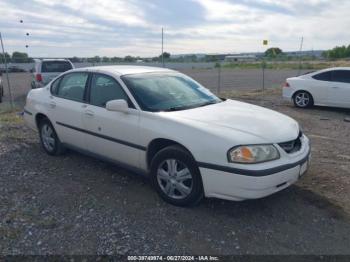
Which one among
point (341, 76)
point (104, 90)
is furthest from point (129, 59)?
point (104, 90)

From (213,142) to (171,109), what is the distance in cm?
92

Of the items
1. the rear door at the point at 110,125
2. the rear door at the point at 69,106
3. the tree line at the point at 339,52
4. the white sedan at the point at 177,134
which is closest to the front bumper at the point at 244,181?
the white sedan at the point at 177,134

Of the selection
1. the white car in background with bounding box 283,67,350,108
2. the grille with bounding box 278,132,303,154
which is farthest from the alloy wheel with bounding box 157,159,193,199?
the white car in background with bounding box 283,67,350,108

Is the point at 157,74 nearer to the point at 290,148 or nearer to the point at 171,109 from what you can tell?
the point at 171,109

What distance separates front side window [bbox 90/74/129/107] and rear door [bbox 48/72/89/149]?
0.19m

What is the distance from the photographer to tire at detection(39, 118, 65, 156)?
18.6 ft

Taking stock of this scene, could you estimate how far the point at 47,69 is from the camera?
43.5ft

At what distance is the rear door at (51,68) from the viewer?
12908 mm

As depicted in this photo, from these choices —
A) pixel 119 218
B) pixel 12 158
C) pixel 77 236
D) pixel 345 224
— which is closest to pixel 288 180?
pixel 345 224

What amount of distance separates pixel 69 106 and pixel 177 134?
85.0 inches

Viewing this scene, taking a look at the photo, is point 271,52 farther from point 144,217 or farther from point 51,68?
point 144,217

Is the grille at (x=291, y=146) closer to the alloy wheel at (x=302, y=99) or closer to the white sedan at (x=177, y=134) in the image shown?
the white sedan at (x=177, y=134)

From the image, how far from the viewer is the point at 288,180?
363 centimetres

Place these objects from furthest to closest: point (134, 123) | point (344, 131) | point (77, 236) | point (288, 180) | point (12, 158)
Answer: point (344, 131), point (12, 158), point (134, 123), point (288, 180), point (77, 236)
